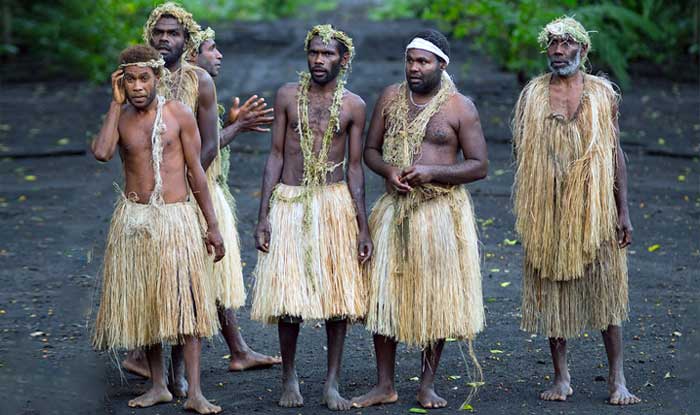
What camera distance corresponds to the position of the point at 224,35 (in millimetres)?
21359

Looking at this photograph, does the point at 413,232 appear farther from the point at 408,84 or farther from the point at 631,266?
the point at 631,266

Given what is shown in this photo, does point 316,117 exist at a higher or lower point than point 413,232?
higher

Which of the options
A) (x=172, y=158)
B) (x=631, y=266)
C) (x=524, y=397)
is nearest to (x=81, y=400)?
(x=172, y=158)

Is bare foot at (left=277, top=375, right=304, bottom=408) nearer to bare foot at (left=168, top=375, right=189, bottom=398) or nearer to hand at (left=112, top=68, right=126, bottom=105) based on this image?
bare foot at (left=168, top=375, right=189, bottom=398)

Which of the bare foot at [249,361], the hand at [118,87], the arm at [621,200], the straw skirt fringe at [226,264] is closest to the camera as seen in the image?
the hand at [118,87]

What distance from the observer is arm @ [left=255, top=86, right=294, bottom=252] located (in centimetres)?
568

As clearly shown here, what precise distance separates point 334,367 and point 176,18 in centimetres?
193

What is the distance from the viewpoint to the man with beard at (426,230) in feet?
18.4

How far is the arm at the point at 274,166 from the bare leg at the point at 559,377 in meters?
1.47

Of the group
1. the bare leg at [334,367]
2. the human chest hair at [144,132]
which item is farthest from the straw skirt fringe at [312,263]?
the human chest hair at [144,132]

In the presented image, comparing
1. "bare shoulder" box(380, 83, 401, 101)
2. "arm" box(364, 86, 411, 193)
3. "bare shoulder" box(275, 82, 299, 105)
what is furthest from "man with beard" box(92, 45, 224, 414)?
Answer: "bare shoulder" box(380, 83, 401, 101)

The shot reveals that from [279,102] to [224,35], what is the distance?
15.9 meters

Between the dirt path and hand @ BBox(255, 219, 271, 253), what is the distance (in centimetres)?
75

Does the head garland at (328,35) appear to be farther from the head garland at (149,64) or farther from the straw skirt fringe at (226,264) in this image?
the straw skirt fringe at (226,264)
